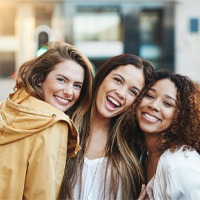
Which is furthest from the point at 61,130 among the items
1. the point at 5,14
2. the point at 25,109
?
the point at 5,14

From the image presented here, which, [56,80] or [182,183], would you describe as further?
[56,80]

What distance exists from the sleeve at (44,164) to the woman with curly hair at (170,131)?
72cm

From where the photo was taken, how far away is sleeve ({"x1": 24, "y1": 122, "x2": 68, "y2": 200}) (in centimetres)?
259

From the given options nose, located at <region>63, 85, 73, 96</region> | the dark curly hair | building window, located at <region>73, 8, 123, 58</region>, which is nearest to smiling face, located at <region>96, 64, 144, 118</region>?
the dark curly hair

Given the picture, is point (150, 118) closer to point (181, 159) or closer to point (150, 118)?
point (150, 118)

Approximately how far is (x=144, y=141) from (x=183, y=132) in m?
0.44

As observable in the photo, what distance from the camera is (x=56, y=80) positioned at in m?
3.11

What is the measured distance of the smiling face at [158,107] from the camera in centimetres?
317

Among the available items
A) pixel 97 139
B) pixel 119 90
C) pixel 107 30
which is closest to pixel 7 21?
pixel 107 30

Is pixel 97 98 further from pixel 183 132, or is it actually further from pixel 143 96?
pixel 183 132

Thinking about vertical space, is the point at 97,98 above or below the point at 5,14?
below

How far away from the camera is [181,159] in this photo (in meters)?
2.88

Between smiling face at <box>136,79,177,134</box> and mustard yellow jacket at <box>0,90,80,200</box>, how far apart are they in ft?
2.46

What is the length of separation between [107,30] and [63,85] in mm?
14926
